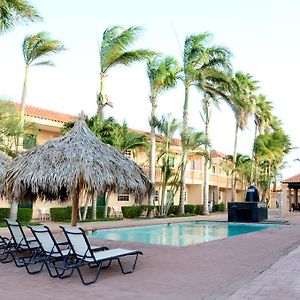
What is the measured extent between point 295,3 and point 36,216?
18593mm

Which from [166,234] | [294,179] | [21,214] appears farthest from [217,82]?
[294,179]

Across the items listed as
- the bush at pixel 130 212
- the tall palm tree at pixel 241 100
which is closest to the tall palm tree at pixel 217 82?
the tall palm tree at pixel 241 100

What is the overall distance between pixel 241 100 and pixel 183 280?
86.7ft

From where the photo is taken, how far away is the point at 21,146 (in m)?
20.9

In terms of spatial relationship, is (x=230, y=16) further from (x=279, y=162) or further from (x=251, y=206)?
(x=279, y=162)

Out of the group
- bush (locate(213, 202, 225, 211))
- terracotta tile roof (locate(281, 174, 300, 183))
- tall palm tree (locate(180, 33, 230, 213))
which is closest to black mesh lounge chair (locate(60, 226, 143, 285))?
tall palm tree (locate(180, 33, 230, 213))

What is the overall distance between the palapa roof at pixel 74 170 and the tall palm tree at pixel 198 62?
18.8 m

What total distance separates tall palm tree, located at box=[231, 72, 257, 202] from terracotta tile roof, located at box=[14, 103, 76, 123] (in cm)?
1212

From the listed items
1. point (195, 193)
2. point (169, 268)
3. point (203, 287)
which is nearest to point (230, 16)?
point (169, 268)

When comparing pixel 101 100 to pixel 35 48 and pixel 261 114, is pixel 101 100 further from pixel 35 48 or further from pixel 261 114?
pixel 261 114

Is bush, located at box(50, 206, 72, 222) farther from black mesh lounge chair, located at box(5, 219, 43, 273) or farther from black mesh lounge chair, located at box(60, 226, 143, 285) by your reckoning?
black mesh lounge chair, located at box(60, 226, 143, 285)

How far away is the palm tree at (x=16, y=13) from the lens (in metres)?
16.4

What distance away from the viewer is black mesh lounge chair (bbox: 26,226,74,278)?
819cm

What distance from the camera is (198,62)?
3034 cm
